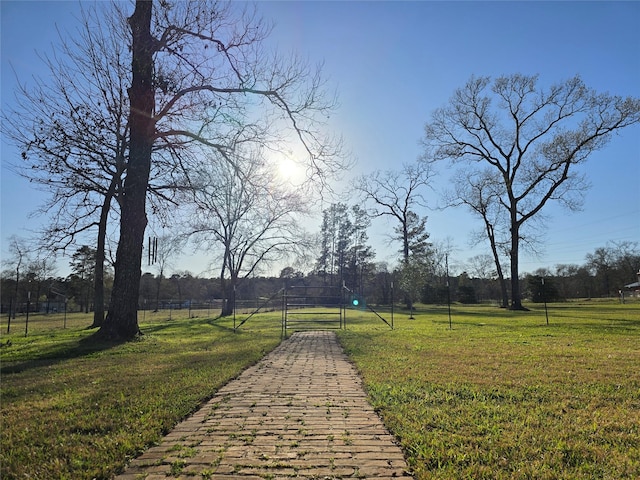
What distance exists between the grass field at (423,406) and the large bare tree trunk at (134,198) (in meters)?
2.26

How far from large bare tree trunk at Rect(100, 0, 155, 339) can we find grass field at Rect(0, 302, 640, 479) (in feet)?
7.40

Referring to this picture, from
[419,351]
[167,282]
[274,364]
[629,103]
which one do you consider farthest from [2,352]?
[167,282]

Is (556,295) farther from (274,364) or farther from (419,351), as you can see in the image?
(274,364)

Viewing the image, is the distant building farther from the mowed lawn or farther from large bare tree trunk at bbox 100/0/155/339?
large bare tree trunk at bbox 100/0/155/339

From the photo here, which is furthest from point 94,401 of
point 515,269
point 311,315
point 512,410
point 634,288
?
point 634,288

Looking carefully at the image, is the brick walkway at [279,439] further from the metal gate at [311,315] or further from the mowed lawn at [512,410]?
the metal gate at [311,315]

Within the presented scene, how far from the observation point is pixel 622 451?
3.12 meters

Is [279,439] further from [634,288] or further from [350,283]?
[634,288]

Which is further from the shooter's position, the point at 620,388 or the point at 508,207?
the point at 508,207

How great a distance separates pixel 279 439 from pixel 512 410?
8.13ft

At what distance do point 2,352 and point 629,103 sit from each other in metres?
31.8

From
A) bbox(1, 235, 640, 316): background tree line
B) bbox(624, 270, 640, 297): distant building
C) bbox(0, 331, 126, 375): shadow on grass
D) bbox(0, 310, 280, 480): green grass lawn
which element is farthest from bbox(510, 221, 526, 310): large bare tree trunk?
bbox(624, 270, 640, 297): distant building

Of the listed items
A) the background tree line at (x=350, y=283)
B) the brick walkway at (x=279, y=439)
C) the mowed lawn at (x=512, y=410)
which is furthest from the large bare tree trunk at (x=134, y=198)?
the background tree line at (x=350, y=283)

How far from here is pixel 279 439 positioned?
11.1 ft
